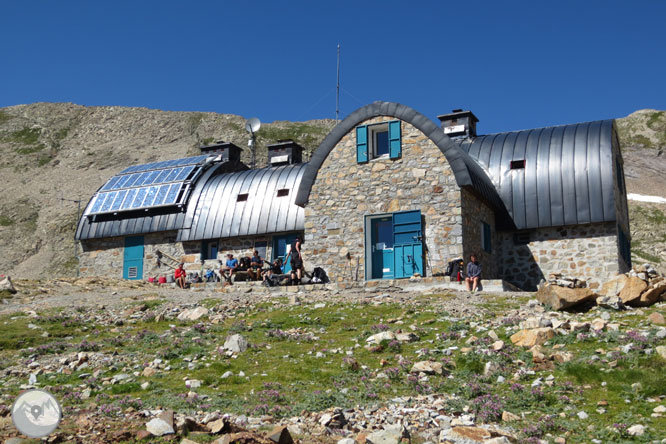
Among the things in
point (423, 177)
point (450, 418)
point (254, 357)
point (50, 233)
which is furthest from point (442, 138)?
point (50, 233)

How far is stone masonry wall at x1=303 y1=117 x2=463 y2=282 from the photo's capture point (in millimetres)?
23500

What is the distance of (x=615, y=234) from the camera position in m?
25.2

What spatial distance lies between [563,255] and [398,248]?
667cm

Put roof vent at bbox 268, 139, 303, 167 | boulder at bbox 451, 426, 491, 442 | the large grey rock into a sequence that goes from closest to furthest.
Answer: the large grey rock < boulder at bbox 451, 426, 491, 442 < roof vent at bbox 268, 139, 303, 167

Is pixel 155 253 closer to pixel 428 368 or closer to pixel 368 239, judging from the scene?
pixel 368 239

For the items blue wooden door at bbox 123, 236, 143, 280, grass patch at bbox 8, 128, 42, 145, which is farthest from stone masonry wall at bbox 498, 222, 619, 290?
grass patch at bbox 8, 128, 42, 145

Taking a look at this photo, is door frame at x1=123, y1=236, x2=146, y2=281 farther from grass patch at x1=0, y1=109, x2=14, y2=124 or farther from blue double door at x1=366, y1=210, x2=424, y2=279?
grass patch at x1=0, y1=109, x2=14, y2=124

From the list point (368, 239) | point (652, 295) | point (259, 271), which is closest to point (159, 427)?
point (652, 295)

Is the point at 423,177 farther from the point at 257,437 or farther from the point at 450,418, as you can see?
the point at 257,437

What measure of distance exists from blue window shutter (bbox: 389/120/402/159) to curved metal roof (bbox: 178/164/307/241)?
714cm

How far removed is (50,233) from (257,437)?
2015 inches

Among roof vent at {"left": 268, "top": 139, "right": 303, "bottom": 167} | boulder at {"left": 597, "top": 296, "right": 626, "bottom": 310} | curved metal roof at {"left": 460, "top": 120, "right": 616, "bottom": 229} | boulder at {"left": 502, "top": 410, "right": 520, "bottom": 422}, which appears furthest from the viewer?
roof vent at {"left": 268, "top": 139, "right": 303, "bottom": 167}

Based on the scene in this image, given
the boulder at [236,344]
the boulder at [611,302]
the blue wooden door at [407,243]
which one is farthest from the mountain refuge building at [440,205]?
the boulder at [236,344]

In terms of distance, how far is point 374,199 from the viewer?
81.0ft
